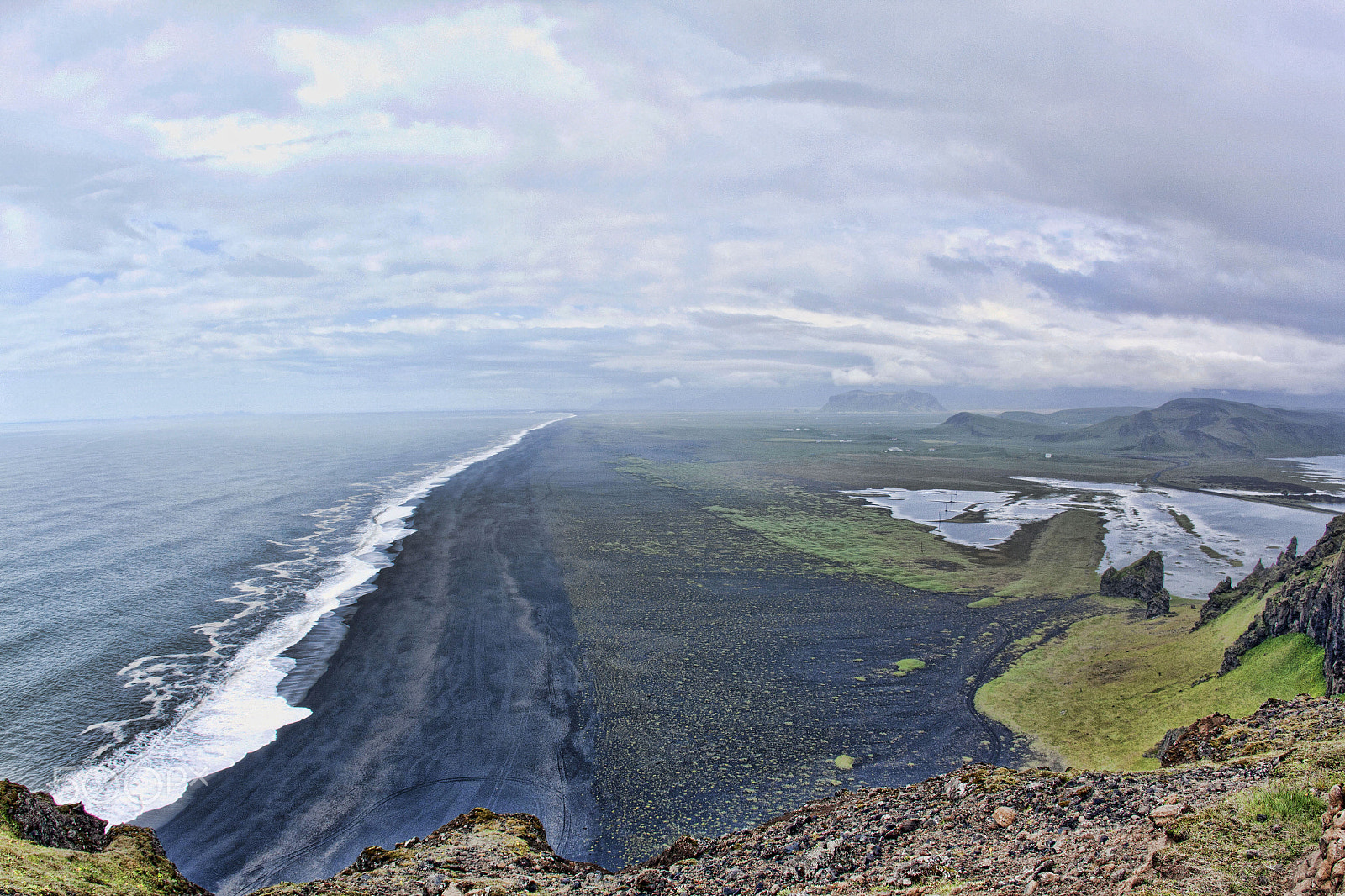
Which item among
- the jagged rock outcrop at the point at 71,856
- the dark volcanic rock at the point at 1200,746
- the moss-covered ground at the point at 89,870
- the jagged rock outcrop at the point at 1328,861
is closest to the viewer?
the jagged rock outcrop at the point at 1328,861

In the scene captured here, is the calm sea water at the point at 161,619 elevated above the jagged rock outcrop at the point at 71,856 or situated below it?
below

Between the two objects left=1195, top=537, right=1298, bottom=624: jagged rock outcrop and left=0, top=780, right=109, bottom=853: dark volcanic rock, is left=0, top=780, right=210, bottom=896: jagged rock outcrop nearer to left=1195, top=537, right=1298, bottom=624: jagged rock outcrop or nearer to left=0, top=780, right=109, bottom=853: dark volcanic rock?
left=0, top=780, right=109, bottom=853: dark volcanic rock

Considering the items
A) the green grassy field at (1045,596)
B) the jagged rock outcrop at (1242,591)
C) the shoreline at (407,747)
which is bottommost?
the shoreline at (407,747)

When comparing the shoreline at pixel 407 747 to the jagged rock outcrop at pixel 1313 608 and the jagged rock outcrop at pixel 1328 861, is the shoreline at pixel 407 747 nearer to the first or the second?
the jagged rock outcrop at pixel 1328 861

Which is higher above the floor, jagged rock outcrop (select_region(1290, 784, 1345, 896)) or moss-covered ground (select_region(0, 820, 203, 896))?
jagged rock outcrop (select_region(1290, 784, 1345, 896))

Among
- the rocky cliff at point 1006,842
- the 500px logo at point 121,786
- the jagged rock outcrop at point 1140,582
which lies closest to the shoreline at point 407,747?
the 500px logo at point 121,786

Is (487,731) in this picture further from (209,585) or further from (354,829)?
(209,585)

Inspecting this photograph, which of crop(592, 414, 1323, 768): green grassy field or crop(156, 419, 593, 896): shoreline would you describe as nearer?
crop(156, 419, 593, 896): shoreline

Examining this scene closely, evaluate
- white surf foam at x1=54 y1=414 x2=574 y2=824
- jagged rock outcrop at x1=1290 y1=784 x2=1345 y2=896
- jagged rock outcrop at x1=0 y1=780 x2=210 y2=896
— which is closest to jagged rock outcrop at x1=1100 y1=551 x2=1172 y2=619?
jagged rock outcrop at x1=1290 y1=784 x2=1345 y2=896
